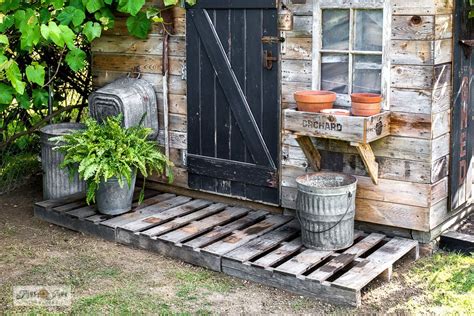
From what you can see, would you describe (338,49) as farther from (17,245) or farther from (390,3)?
(17,245)

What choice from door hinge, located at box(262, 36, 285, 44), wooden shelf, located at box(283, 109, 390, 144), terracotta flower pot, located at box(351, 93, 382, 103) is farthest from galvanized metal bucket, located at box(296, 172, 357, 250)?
door hinge, located at box(262, 36, 285, 44)

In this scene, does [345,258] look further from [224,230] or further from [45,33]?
Result: [45,33]

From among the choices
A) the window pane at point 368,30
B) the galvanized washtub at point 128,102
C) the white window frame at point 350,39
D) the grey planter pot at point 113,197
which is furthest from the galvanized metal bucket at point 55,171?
the window pane at point 368,30

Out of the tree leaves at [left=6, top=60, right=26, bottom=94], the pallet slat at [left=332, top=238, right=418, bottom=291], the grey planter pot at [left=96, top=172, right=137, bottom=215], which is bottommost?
the pallet slat at [left=332, top=238, right=418, bottom=291]

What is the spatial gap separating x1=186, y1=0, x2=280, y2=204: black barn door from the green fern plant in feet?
1.48

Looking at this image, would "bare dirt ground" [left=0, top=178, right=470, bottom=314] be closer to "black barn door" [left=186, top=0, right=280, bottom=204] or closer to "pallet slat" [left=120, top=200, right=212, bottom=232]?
"pallet slat" [left=120, top=200, right=212, bottom=232]

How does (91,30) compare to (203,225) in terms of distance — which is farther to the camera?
(91,30)

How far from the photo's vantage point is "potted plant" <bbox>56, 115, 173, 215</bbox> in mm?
5688

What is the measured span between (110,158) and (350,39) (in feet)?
6.76

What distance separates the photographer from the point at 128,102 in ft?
20.4

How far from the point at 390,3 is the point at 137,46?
2.48 m

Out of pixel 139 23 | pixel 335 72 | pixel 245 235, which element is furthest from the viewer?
pixel 139 23

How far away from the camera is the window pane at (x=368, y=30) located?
513 cm

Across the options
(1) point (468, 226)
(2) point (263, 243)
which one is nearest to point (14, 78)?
(2) point (263, 243)
